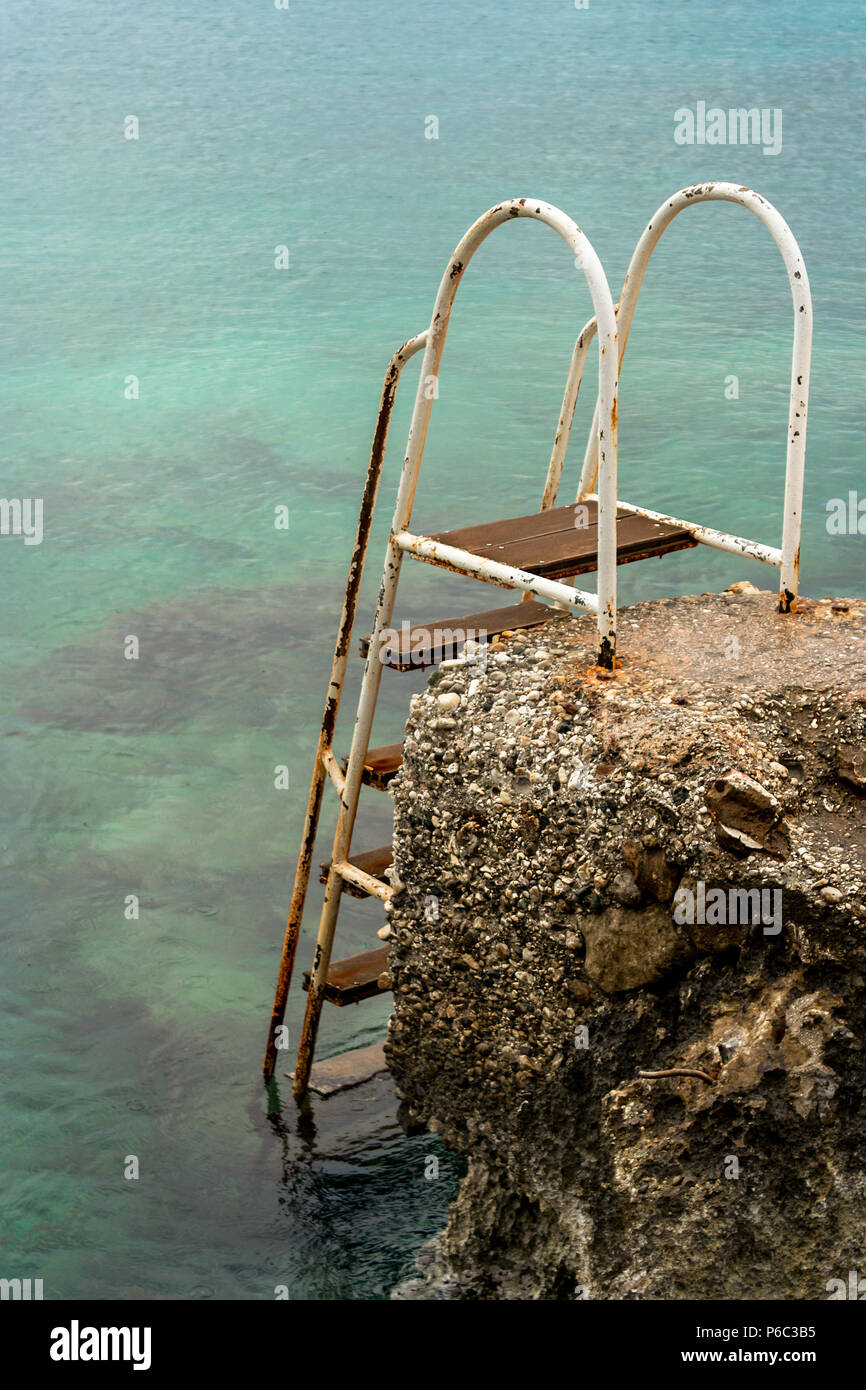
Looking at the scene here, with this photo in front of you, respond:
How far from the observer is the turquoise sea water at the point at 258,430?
6.68 m

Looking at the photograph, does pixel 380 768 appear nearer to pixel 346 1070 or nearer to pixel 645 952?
pixel 645 952

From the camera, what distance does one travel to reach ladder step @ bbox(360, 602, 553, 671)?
17.2 ft

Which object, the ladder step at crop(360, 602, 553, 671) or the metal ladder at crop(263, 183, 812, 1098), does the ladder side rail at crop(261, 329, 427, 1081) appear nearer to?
the metal ladder at crop(263, 183, 812, 1098)

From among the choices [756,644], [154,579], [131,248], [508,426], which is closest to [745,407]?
[508,426]

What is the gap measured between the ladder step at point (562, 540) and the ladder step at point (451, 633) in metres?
Result: 0.17

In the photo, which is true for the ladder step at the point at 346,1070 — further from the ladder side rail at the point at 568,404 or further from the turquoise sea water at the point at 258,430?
the ladder side rail at the point at 568,404

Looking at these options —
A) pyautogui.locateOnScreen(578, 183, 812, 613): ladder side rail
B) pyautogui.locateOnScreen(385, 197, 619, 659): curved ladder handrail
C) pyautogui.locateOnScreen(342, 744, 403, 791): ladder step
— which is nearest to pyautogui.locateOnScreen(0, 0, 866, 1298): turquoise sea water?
pyautogui.locateOnScreen(342, 744, 403, 791): ladder step

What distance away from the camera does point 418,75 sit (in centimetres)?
2380

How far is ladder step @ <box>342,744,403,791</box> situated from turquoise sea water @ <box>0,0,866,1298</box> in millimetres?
1738

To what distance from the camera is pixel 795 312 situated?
4.86 meters

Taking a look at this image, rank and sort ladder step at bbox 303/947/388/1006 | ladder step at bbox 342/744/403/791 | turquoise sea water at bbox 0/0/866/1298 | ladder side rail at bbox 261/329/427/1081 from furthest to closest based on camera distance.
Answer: turquoise sea water at bbox 0/0/866/1298 < ladder step at bbox 303/947/388/1006 < ladder step at bbox 342/744/403/791 < ladder side rail at bbox 261/329/427/1081

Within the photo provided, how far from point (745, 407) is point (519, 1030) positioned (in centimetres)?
1020

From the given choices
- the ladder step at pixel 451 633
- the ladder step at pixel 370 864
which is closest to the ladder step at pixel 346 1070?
the ladder step at pixel 370 864

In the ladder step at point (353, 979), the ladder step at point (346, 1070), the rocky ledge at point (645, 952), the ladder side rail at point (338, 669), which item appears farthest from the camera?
the ladder step at point (346, 1070)
